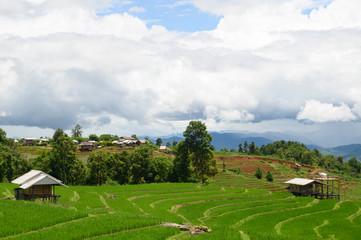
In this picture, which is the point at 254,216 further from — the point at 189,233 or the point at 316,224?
the point at 189,233

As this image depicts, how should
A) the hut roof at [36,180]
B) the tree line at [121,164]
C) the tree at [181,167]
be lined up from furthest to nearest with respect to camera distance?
the tree at [181,167] → the tree line at [121,164] → the hut roof at [36,180]

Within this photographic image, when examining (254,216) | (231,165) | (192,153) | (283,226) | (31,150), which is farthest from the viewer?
(231,165)

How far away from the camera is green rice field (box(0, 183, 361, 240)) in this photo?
21.6m

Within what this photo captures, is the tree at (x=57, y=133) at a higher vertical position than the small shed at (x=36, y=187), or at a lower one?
higher

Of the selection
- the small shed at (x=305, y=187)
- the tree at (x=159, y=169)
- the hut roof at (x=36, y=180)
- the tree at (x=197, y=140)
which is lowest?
the small shed at (x=305, y=187)

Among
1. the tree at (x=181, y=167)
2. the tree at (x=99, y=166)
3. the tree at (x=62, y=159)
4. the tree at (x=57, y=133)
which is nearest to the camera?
the tree at (x=62, y=159)

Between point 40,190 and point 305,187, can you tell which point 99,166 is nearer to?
point 40,190

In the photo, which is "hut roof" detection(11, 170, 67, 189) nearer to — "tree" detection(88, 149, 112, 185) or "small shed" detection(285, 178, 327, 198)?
"tree" detection(88, 149, 112, 185)

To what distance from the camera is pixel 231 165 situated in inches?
5325

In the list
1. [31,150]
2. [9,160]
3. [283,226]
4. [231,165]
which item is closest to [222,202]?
[283,226]

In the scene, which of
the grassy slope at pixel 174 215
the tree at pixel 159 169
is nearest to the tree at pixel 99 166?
the tree at pixel 159 169

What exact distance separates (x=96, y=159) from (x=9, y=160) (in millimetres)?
17997

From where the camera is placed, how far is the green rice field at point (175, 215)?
21.6 meters

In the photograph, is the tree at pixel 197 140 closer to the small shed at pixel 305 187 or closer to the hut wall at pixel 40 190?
the small shed at pixel 305 187
